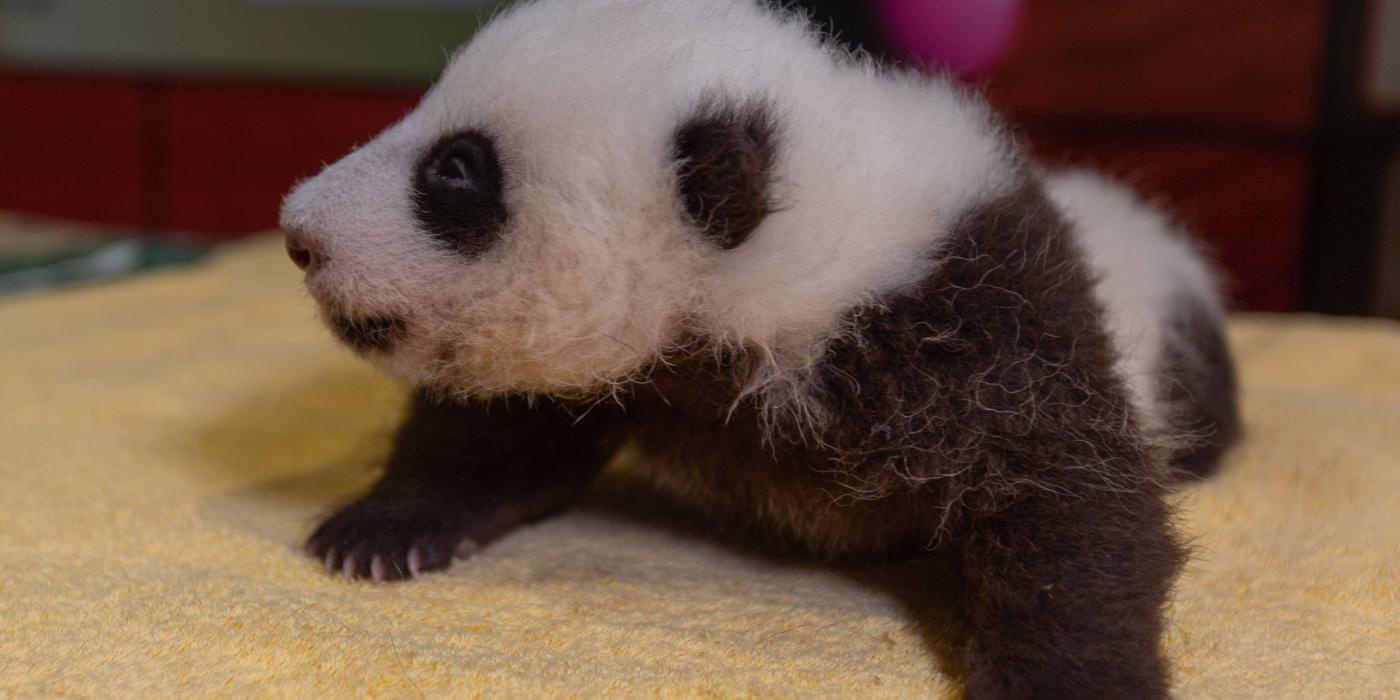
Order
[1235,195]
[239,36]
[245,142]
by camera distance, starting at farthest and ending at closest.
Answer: [239,36] → [245,142] → [1235,195]

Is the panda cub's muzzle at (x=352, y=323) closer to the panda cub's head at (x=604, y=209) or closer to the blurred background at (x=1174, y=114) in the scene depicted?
the panda cub's head at (x=604, y=209)

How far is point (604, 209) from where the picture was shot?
106 centimetres

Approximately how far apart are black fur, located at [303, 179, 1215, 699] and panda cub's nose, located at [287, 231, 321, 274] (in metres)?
0.31

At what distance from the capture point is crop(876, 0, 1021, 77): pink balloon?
229 centimetres

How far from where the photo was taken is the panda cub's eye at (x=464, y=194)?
3.62ft

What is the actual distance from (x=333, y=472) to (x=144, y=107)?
2854mm

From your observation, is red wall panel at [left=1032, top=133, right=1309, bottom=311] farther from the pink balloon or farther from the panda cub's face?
the panda cub's face

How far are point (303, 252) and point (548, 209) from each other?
0.27 meters

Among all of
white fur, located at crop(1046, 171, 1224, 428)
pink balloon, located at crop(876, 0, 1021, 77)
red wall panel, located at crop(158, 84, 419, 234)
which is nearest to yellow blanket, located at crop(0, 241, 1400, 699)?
white fur, located at crop(1046, 171, 1224, 428)

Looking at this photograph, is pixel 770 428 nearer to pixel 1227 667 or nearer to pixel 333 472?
pixel 1227 667

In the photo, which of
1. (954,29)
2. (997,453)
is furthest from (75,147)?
(997,453)

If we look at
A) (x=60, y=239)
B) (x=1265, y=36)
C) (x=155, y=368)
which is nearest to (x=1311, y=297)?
(x=1265, y=36)

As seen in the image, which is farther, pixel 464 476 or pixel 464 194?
pixel 464 476

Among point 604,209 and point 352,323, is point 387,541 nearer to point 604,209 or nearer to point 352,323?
point 352,323
